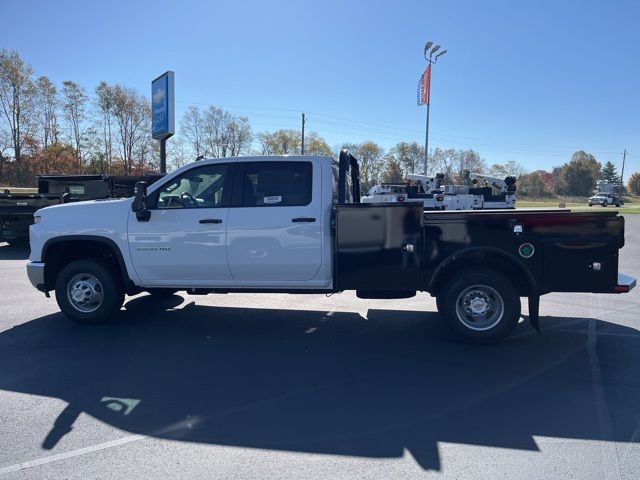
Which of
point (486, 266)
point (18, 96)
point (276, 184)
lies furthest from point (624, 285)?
point (18, 96)

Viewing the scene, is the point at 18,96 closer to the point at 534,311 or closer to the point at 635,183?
the point at 534,311

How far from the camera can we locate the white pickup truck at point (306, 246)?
5.39m

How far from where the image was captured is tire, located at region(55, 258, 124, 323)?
6246mm

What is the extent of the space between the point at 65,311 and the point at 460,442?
518cm

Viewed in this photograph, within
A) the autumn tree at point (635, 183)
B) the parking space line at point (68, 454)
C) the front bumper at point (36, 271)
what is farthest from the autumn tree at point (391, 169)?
the parking space line at point (68, 454)

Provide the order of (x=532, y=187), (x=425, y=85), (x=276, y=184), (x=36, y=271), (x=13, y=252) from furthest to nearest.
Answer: (x=532, y=187)
(x=425, y=85)
(x=13, y=252)
(x=36, y=271)
(x=276, y=184)

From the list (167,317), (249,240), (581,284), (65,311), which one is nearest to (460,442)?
(581,284)

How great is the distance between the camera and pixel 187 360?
510 centimetres

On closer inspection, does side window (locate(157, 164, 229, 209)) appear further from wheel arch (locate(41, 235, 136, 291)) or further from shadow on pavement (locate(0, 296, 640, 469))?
shadow on pavement (locate(0, 296, 640, 469))

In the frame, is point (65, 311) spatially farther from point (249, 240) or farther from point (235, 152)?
point (235, 152)

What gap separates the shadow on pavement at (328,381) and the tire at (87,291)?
0.20m

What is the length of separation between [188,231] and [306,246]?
1.45 meters

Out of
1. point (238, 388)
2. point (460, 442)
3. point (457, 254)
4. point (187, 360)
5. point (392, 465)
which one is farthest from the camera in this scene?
point (457, 254)

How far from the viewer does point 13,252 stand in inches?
570
